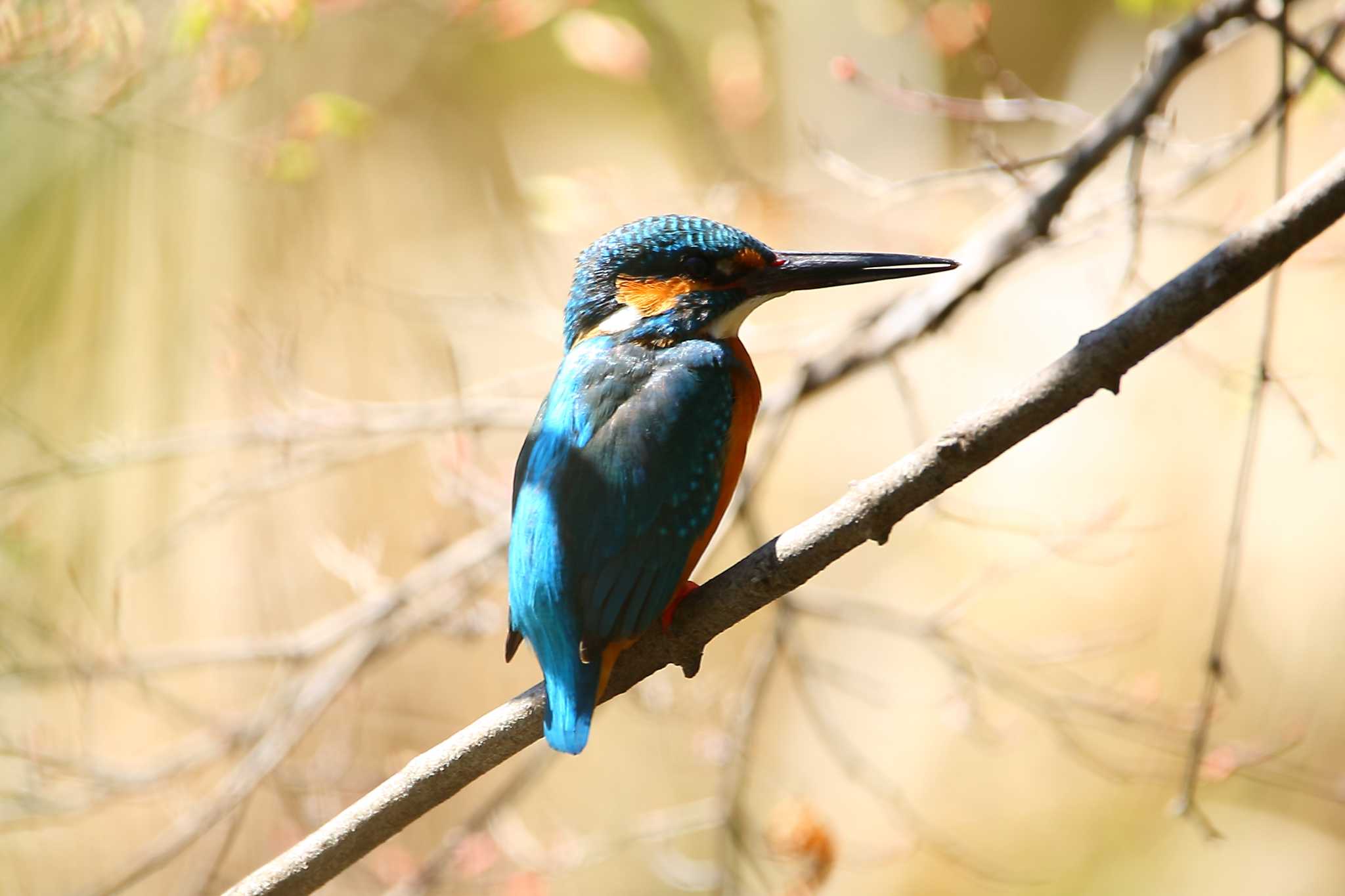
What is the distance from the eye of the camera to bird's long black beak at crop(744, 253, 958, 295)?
87.2 inches

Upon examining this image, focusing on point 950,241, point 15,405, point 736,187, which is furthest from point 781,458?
point 15,405

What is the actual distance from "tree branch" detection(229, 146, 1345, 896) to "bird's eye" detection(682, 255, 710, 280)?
739 millimetres

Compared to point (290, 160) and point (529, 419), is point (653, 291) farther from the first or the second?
point (290, 160)

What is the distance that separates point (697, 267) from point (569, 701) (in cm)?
94

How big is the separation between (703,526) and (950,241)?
2146mm

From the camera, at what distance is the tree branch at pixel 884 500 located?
1.49m

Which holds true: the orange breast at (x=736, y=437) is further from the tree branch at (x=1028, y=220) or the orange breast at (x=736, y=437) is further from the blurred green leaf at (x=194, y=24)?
the blurred green leaf at (x=194, y=24)

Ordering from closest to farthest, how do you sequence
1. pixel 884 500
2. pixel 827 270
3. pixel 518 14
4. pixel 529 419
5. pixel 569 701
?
pixel 884 500 → pixel 569 701 → pixel 827 270 → pixel 529 419 → pixel 518 14

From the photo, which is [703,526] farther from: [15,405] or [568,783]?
[568,783]

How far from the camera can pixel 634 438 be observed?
6.80 feet

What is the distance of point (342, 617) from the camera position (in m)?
2.97

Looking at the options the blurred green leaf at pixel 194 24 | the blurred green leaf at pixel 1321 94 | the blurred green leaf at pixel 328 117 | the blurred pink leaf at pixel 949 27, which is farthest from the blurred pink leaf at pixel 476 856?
the blurred green leaf at pixel 1321 94

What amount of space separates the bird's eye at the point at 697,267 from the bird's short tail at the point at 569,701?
2.73 ft

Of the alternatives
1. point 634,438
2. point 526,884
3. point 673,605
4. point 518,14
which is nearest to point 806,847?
Answer: point 526,884
